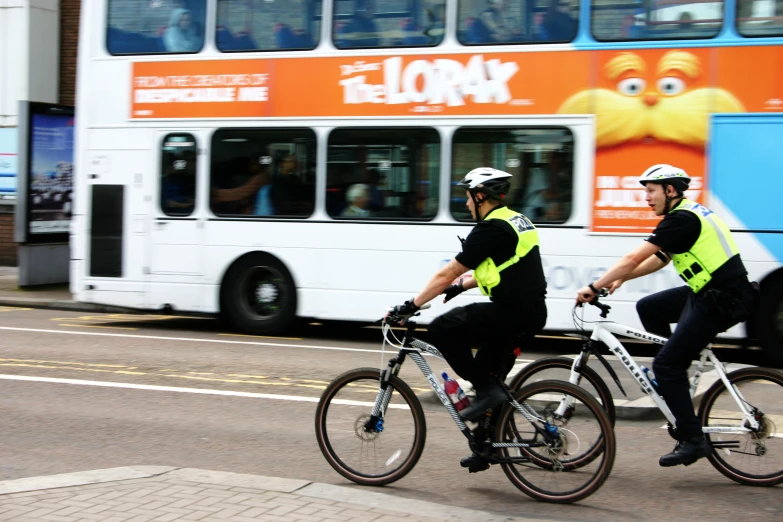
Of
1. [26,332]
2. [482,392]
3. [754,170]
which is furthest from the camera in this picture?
[26,332]

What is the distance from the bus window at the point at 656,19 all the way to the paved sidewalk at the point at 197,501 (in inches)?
261

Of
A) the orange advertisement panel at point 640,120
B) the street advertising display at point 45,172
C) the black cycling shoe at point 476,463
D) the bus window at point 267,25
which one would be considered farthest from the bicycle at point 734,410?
the street advertising display at point 45,172

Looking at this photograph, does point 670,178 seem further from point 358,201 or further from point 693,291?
point 358,201

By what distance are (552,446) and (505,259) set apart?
1018 millimetres

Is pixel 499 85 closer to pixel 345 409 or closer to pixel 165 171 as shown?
pixel 165 171

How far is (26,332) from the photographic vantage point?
1243 centimetres

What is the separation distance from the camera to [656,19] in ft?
34.5

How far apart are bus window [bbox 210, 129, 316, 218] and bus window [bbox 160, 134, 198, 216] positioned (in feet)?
0.94

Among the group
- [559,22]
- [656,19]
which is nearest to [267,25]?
[559,22]

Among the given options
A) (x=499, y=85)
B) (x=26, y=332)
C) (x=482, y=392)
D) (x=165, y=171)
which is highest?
(x=499, y=85)

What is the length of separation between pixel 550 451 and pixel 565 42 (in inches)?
254

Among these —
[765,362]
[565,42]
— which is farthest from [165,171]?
[765,362]

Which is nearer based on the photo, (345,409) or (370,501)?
(370,501)

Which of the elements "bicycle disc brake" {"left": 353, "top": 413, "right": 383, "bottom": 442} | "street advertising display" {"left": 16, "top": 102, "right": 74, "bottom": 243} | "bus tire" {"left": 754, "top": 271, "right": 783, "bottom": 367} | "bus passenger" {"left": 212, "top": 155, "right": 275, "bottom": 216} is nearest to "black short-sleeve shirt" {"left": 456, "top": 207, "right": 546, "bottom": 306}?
"bicycle disc brake" {"left": 353, "top": 413, "right": 383, "bottom": 442}
